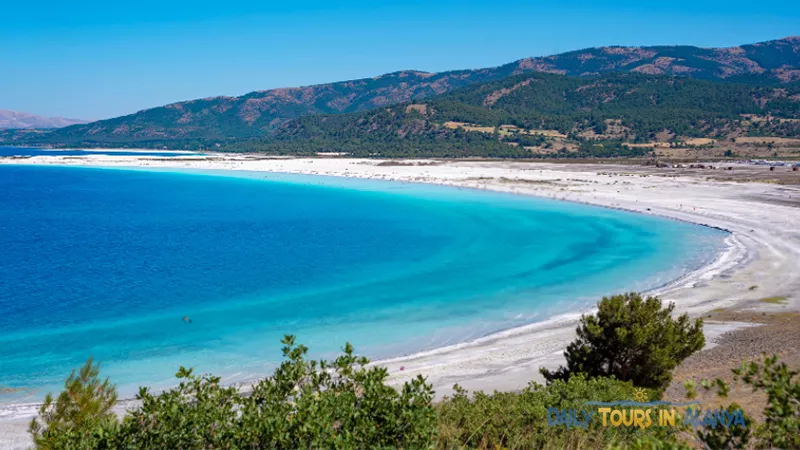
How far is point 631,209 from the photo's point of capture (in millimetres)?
62875

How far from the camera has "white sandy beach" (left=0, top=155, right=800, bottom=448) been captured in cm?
1939

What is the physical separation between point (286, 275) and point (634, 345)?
2401cm

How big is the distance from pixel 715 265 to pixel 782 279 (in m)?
4.14

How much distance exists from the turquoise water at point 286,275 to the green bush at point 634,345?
762 centimetres

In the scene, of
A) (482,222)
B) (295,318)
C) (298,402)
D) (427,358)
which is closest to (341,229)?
(482,222)

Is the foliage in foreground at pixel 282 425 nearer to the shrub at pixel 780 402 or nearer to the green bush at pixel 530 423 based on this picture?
the green bush at pixel 530 423

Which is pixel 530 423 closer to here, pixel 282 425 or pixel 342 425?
pixel 342 425

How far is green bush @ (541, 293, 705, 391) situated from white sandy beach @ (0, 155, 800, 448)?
2.86 metres

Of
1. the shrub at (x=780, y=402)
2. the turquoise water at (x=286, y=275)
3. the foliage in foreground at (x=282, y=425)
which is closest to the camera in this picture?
the shrub at (x=780, y=402)

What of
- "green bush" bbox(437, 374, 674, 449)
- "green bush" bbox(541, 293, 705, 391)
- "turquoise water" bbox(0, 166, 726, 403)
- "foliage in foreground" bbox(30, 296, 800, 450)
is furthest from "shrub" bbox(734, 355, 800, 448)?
"turquoise water" bbox(0, 166, 726, 403)

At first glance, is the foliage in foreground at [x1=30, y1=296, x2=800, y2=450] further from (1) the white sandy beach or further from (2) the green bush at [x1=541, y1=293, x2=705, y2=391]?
(1) the white sandy beach

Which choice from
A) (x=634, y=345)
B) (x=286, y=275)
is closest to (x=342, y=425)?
(x=634, y=345)

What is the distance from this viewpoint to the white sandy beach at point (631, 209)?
763 inches

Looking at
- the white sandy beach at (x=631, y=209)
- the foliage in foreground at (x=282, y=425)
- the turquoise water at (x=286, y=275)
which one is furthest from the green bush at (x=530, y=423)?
the turquoise water at (x=286, y=275)
